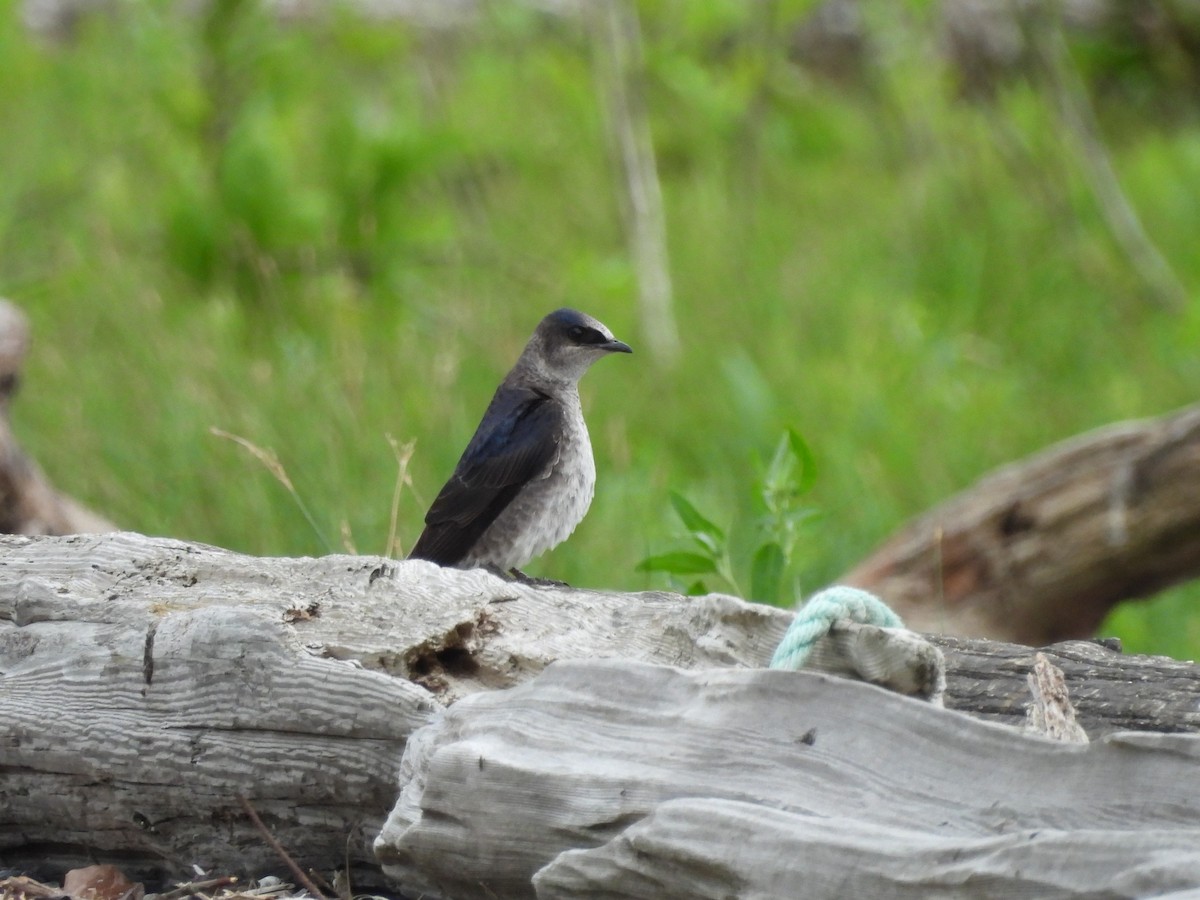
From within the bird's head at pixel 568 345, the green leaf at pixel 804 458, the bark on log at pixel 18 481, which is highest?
the bird's head at pixel 568 345

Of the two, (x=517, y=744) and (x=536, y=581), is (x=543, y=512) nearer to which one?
(x=536, y=581)

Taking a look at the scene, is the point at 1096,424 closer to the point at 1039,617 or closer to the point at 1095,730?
the point at 1039,617

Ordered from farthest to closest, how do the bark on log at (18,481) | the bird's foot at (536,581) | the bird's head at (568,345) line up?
the bark on log at (18,481) → the bird's head at (568,345) → the bird's foot at (536,581)

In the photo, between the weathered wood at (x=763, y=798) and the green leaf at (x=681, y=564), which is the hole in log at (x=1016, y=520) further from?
the weathered wood at (x=763, y=798)

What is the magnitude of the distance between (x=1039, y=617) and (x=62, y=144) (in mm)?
6502

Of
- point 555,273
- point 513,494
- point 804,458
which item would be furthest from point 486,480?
point 555,273

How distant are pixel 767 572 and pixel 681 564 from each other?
0.25 meters

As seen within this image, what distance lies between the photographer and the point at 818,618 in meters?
2.40

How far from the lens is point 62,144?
9.16m

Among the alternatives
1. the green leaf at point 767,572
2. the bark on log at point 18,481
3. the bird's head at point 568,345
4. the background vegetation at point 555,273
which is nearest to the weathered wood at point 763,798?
the green leaf at point 767,572

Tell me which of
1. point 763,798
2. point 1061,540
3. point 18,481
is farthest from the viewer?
point 1061,540

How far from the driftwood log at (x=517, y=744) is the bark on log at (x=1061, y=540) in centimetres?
260

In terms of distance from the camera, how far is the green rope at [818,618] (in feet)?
7.88

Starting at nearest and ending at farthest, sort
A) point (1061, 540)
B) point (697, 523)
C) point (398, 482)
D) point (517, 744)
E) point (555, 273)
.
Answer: point (517, 744) → point (697, 523) → point (398, 482) → point (1061, 540) → point (555, 273)
